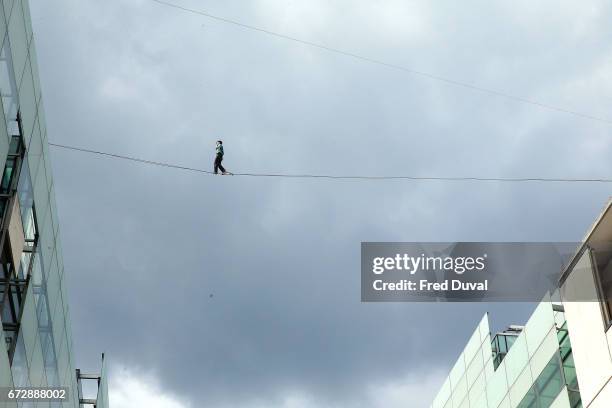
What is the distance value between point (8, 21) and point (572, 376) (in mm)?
21889

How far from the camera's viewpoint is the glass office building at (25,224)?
70.2ft

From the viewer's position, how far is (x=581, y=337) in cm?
2361

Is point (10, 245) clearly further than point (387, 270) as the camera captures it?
Yes

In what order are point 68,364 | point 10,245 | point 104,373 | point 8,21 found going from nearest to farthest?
1. point 8,21
2. point 10,245
3. point 68,364
4. point 104,373

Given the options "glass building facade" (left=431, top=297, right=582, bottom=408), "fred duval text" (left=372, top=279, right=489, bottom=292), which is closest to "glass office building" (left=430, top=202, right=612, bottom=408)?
"glass building facade" (left=431, top=297, right=582, bottom=408)

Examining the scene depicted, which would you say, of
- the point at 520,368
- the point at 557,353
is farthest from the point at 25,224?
the point at 520,368

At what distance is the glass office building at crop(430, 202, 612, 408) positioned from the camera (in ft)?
72.9

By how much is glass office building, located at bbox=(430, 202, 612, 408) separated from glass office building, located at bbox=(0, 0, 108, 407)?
16.5 meters

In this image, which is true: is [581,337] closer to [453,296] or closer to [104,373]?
[453,296]

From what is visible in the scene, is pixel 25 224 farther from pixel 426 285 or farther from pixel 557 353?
pixel 557 353

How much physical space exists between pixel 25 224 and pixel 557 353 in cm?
1973

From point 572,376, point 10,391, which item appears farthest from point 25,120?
point 572,376

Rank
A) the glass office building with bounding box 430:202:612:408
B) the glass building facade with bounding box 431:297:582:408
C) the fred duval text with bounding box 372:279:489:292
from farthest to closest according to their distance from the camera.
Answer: the glass building facade with bounding box 431:297:582:408, the glass office building with bounding box 430:202:612:408, the fred duval text with bounding box 372:279:489:292

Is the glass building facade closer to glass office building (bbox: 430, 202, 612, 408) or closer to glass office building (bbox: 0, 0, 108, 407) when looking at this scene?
glass office building (bbox: 430, 202, 612, 408)
